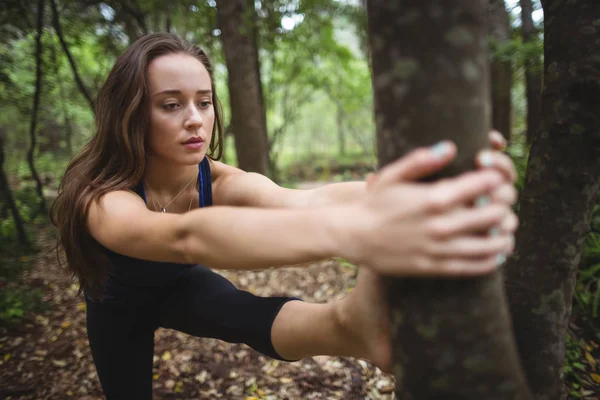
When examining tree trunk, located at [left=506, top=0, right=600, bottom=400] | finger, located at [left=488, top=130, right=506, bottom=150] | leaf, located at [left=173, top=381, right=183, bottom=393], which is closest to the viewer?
finger, located at [left=488, top=130, right=506, bottom=150]

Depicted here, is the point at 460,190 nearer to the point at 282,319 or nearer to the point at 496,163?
the point at 496,163

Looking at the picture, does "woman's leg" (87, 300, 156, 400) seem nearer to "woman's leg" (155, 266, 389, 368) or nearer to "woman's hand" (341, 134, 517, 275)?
"woman's leg" (155, 266, 389, 368)

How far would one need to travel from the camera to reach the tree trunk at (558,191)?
4.28ft

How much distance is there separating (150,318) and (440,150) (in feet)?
5.87

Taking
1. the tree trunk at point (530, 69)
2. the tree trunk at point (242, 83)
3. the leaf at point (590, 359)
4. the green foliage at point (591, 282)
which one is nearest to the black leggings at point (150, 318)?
the leaf at point (590, 359)

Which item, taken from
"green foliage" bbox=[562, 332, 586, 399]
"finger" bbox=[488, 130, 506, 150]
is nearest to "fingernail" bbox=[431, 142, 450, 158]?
"finger" bbox=[488, 130, 506, 150]

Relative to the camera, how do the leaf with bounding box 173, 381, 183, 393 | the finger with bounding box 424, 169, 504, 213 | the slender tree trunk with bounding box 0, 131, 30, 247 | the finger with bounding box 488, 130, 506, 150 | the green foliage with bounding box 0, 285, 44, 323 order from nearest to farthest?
the finger with bounding box 424, 169, 504, 213
the finger with bounding box 488, 130, 506, 150
the leaf with bounding box 173, 381, 183, 393
the green foliage with bounding box 0, 285, 44, 323
the slender tree trunk with bounding box 0, 131, 30, 247

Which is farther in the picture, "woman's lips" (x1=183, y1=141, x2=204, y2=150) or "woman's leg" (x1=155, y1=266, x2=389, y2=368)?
"woman's lips" (x1=183, y1=141, x2=204, y2=150)

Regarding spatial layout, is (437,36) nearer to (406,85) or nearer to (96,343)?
(406,85)

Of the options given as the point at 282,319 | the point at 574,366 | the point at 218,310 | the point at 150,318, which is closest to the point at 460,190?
the point at 282,319

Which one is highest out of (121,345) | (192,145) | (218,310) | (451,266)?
(192,145)

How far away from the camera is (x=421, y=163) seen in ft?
2.58

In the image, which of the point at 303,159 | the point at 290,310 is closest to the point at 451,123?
the point at 290,310

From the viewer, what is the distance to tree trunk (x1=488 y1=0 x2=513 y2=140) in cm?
584
